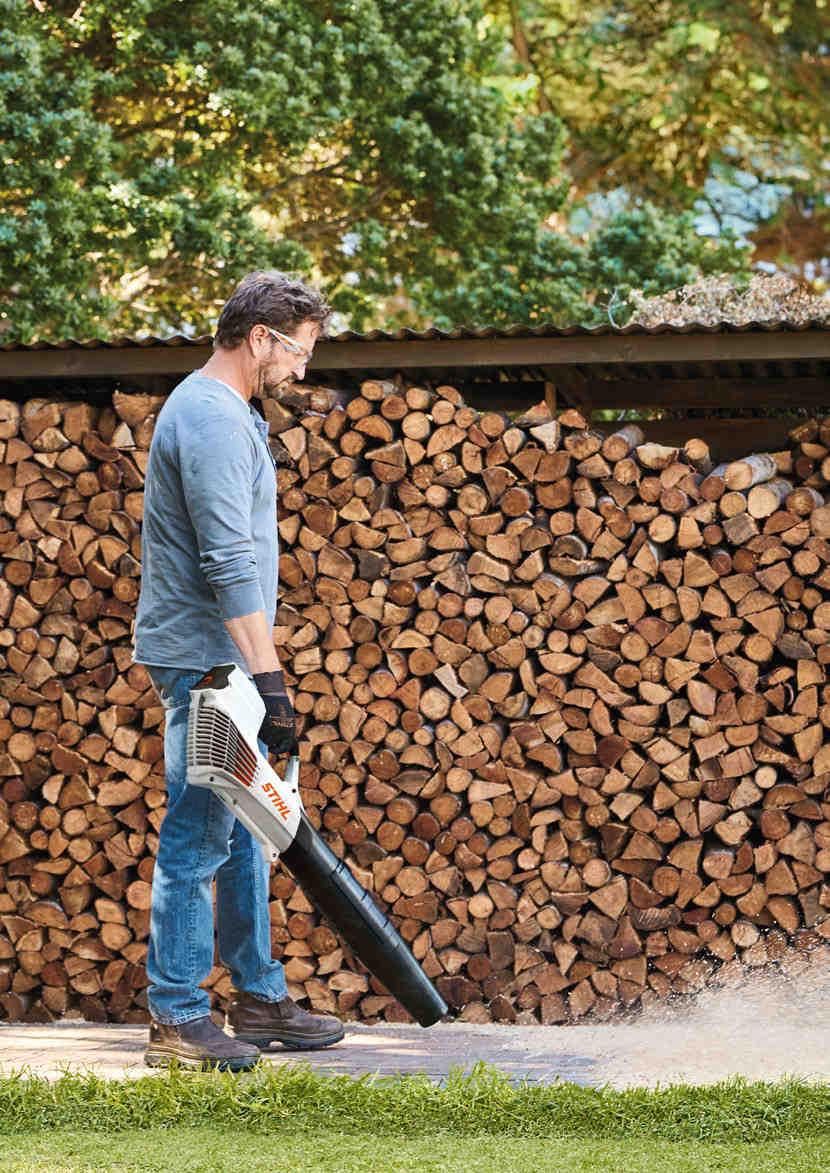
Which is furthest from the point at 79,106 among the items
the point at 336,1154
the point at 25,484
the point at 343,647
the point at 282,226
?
the point at 336,1154

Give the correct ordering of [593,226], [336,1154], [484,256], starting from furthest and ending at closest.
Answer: [593,226] < [484,256] < [336,1154]

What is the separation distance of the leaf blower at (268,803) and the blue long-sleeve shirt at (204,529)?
0.50ft

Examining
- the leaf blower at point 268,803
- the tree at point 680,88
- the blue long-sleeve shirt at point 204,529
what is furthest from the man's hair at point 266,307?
the tree at point 680,88

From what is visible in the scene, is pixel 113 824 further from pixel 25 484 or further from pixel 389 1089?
pixel 389 1089

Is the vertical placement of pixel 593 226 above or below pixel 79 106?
above

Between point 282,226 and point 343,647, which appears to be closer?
point 343,647

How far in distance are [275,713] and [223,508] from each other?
1.76 ft

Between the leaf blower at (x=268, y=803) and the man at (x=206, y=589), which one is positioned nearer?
the leaf blower at (x=268, y=803)

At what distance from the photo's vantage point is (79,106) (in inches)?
408

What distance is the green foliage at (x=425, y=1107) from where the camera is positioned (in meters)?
3.45

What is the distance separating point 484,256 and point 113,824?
8.27m

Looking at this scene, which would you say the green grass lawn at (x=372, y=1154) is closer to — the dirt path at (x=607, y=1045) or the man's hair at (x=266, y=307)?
the dirt path at (x=607, y=1045)

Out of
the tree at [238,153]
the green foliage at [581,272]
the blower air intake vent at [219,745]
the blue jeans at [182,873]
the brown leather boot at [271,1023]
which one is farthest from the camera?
the green foliage at [581,272]

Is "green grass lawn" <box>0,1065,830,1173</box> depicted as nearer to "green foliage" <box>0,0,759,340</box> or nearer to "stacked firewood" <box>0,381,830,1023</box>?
A: "stacked firewood" <box>0,381,830,1023</box>
